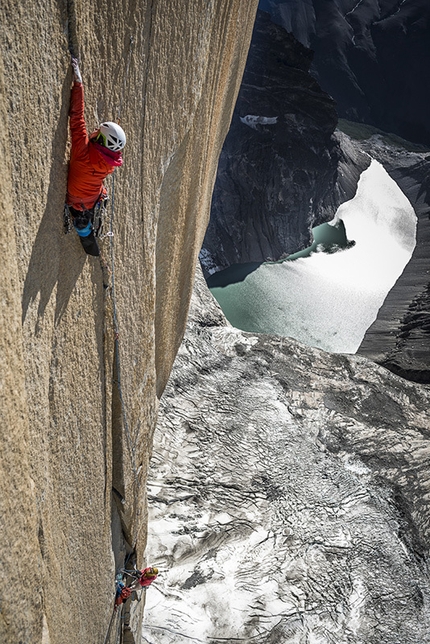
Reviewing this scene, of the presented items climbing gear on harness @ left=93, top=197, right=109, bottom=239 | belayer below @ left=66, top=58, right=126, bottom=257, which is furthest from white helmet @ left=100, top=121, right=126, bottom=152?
climbing gear on harness @ left=93, top=197, right=109, bottom=239

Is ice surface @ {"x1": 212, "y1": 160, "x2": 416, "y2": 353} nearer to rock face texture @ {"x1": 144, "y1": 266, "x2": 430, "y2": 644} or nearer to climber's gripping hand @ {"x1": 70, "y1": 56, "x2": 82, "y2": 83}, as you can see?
rock face texture @ {"x1": 144, "y1": 266, "x2": 430, "y2": 644}

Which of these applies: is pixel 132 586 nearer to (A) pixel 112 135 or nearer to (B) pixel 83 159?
(B) pixel 83 159

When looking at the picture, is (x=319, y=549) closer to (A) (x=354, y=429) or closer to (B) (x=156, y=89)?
(A) (x=354, y=429)

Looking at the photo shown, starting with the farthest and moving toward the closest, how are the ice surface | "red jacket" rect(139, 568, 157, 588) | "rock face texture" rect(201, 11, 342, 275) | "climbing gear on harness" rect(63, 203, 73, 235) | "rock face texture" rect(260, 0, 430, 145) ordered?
"rock face texture" rect(260, 0, 430, 145) → "rock face texture" rect(201, 11, 342, 275) → the ice surface → "red jacket" rect(139, 568, 157, 588) → "climbing gear on harness" rect(63, 203, 73, 235)

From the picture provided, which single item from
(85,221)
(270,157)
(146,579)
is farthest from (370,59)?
(85,221)

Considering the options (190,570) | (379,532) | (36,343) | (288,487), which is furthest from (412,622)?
(36,343)

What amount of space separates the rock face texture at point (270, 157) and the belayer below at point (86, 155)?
24.5m

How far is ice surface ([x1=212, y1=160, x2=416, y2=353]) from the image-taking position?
77.6 ft

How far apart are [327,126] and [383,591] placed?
28.0 metres

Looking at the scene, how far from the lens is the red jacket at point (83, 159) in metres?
2.82

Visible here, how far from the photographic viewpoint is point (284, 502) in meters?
9.34

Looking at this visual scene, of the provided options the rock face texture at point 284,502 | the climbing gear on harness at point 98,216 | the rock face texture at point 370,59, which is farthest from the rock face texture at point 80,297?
the rock face texture at point 370,59

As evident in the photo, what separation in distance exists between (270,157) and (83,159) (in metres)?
27.7

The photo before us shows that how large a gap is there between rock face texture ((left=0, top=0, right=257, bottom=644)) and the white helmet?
236 mm
